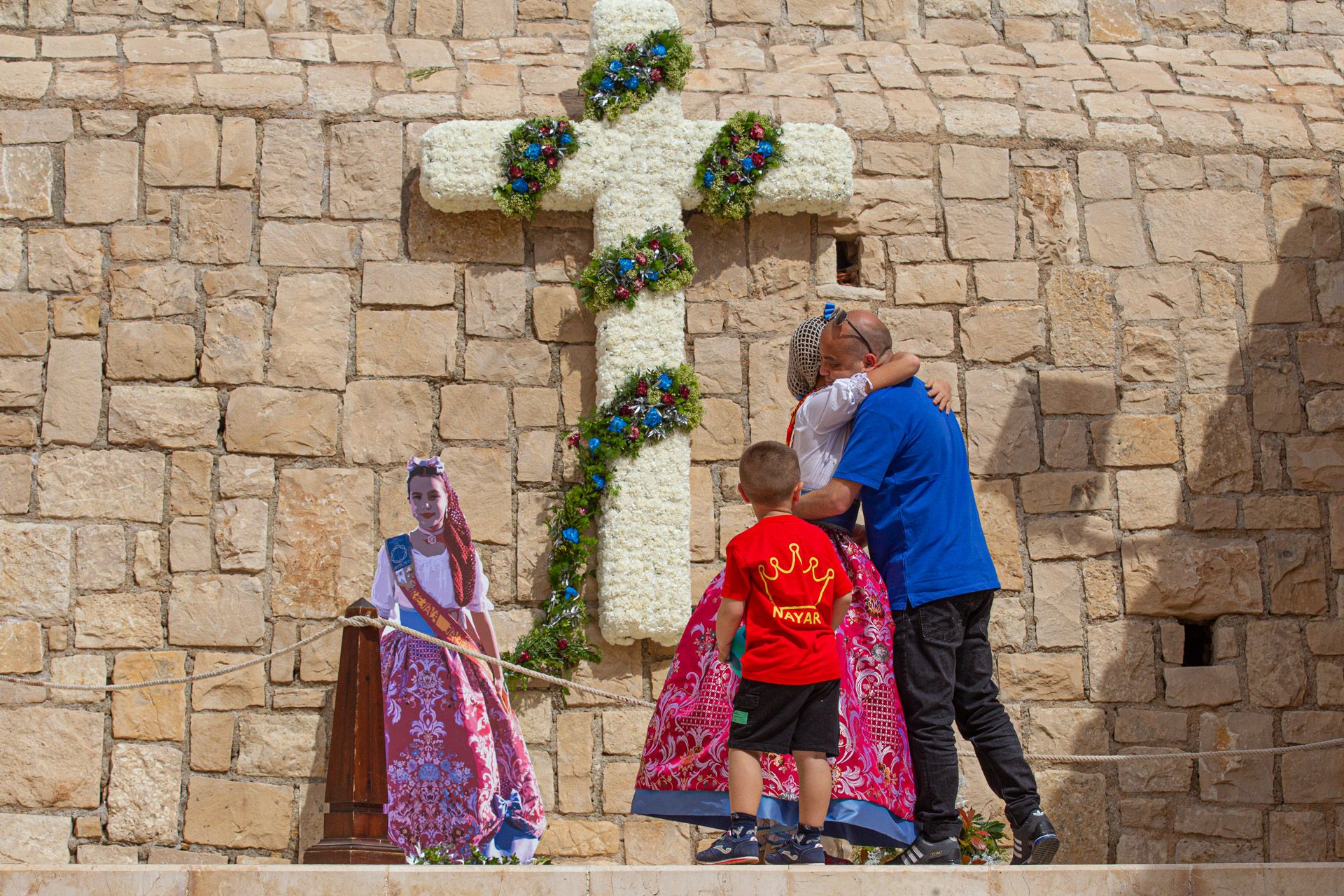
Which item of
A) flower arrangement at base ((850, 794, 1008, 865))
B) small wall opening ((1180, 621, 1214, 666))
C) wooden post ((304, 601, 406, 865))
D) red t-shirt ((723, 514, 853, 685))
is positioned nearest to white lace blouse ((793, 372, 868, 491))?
red t-shirt ((723, 514, 853, 685))

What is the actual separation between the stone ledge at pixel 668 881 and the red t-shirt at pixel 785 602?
56 cm

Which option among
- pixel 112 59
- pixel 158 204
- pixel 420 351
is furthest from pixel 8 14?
pixel 420 351

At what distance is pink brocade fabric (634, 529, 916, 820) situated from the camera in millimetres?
4121

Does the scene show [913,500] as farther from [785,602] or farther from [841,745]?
[841,745]

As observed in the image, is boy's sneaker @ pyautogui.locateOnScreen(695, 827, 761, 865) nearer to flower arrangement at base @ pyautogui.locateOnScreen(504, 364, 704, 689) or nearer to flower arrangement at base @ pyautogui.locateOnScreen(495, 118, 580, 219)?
flower arrangement at base @ pyautogui.locateOnScreen(504, 364, 704, 689)

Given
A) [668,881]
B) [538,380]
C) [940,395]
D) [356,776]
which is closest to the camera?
[668,881]

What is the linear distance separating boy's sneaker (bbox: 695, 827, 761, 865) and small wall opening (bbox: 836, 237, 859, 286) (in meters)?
3.16

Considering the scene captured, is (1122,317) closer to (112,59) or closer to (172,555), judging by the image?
(172,555)

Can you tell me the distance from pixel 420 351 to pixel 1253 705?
3.74 m

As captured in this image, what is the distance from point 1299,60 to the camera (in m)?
7.13

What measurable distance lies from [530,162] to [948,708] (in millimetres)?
3017

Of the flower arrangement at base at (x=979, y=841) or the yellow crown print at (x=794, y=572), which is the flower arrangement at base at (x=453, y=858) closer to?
the flower arrangement at base at (x=979, y=841)

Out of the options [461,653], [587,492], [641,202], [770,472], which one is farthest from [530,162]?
[770,472]

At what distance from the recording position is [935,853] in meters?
4.08
